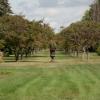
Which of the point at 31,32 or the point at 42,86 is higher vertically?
the point at 31,32

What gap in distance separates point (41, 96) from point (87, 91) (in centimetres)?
252

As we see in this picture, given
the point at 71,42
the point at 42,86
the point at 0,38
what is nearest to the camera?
the point at 42,86

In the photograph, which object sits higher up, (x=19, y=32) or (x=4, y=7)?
(x=4, y=7)

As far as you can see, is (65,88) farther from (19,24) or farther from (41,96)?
(19,24)

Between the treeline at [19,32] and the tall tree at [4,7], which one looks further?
the tall tree at [4,7]

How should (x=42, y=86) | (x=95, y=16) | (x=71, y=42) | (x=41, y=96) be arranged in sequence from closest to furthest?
(x=41, y=96) < (x=42, y=86) < (x=71, y=42) < (x=95, y=16)

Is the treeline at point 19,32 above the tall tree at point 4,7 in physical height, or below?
below

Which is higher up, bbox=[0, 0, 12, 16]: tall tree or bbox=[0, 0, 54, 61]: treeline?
bbox=[0, 0, 12, 16]: tall tree

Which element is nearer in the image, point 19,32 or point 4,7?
point 19,32

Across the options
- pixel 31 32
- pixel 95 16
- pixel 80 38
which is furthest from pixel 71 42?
pixel 95 16

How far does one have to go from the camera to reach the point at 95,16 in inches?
5694

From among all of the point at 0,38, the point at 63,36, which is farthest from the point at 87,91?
the point at 63,36

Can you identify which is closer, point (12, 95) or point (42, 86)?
point (12, 95)

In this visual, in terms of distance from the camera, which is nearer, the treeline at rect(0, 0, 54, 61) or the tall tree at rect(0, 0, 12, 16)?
the treeline at rect(0, 0, 54, 61)
